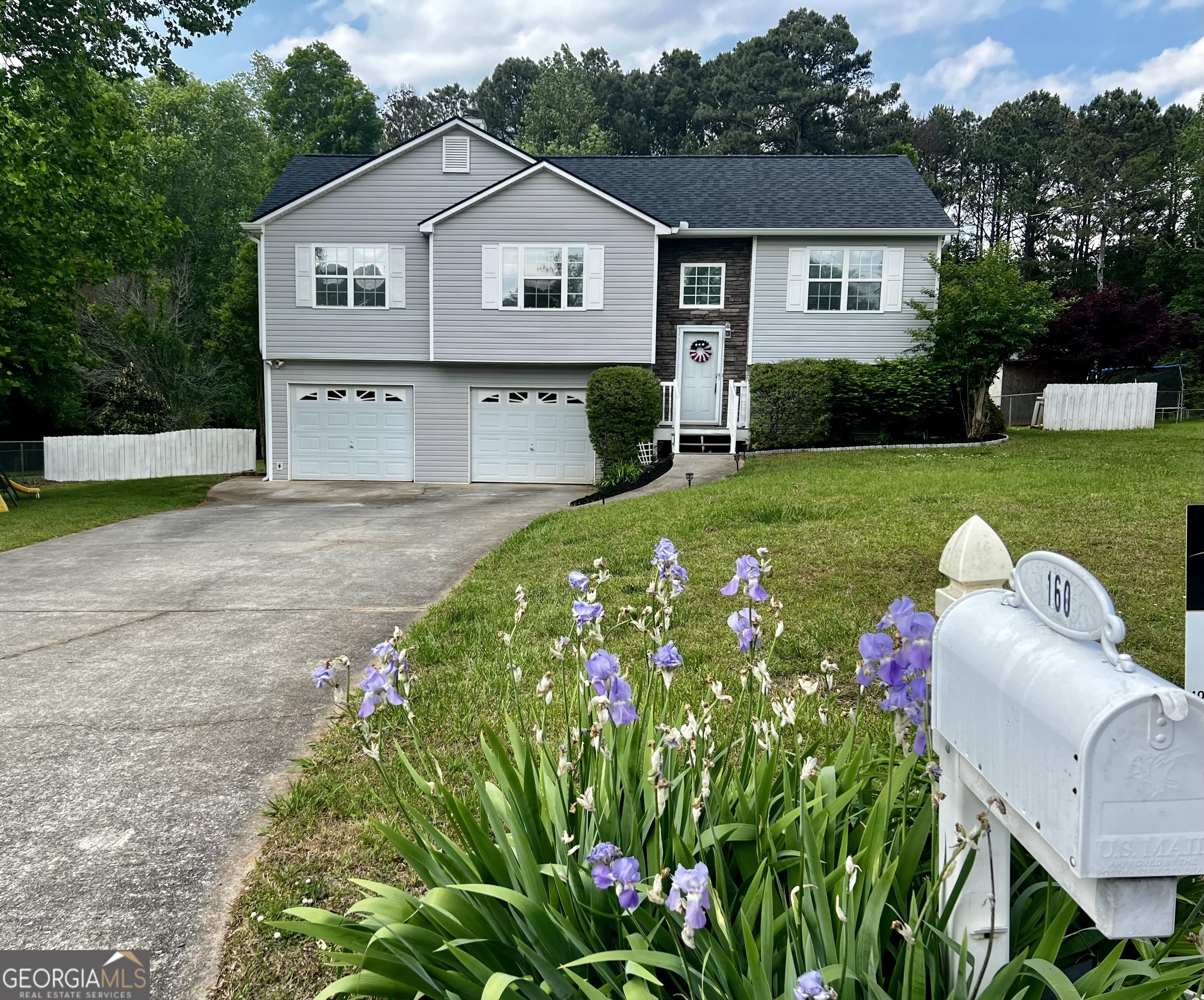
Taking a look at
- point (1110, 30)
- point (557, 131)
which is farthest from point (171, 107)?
point (1110, 30)

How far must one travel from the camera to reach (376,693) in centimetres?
209

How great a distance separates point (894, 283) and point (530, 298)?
731cm

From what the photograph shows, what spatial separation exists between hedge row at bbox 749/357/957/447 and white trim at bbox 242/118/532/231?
22.6 ft

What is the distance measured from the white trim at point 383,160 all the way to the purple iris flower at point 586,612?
57.1 feet

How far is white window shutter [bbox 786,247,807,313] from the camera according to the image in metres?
17.9

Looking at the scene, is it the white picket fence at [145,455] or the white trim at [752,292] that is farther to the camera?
the white picket fence at [145,455]

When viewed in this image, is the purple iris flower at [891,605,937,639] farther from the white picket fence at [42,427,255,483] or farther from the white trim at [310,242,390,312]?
the white picket fence at [42,427,255,483]

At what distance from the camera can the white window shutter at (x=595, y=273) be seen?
17484mm

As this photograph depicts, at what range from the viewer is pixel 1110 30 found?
10.2 ft

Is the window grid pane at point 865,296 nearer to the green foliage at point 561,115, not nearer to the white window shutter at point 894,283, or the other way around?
the white window shutter at point 894,283

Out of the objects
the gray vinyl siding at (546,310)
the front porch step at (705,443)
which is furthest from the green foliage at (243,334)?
the front porch step at (705,443)

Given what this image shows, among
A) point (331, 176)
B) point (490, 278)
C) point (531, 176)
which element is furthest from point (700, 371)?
point (331, 176)

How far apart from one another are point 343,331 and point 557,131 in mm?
26157

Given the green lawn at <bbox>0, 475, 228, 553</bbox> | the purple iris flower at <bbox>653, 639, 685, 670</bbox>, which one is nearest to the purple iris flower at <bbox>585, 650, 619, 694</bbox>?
the purple iris flower at <bbox>653, 639, 685, 670</bbox>
